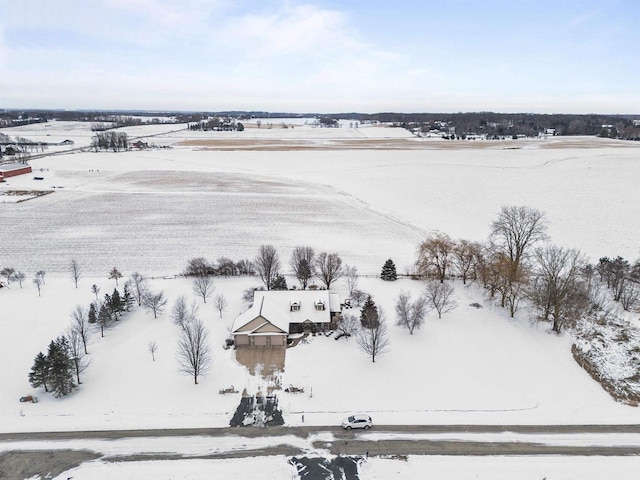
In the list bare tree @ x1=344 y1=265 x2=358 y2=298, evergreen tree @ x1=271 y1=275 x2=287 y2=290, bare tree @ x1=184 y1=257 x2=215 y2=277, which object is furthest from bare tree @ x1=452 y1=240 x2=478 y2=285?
bare tree @ x1=184 y1=257 x2=215 y2=277

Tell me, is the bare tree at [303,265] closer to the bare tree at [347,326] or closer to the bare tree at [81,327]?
the bare tree at [347,326]

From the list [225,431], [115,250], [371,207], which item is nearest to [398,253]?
[371,207]

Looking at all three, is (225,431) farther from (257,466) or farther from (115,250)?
(115,250)

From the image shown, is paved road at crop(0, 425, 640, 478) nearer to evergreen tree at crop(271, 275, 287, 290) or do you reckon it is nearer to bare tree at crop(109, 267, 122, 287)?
evergreen tree at crop(271, 275, 287, 290)

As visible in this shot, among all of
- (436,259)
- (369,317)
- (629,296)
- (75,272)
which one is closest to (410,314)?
(369,317)

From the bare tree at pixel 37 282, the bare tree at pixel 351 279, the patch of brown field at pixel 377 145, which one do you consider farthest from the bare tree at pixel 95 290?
the patch of brown field at pixel 377 145
